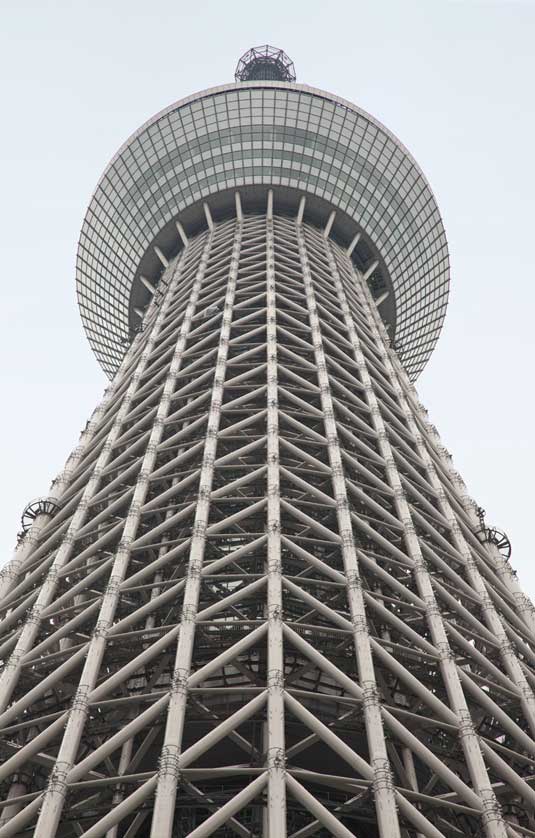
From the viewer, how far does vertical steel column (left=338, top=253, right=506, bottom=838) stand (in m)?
27.0

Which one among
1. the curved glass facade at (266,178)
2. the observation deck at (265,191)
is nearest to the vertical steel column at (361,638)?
the observation deck at (265,191)

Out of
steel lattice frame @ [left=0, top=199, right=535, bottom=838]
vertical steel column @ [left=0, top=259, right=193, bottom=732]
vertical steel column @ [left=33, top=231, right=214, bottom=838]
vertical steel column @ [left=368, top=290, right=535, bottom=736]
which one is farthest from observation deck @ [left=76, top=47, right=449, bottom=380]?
vertical steel column @ [left=0, top=259, right=193, bottom=732]

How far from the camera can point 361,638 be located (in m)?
32.0

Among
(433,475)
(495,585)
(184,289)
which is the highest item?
(184,289)

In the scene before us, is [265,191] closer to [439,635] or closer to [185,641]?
[439,635]

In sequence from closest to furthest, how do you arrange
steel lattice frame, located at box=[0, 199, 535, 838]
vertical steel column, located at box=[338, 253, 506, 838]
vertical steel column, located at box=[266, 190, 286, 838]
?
1. vertical steel column, located at box=[266, 190, 286, 838]
2. vertical steel column, located at box=[338, 253, 506, 838]
3. steel lattice frame, located at box=[0, 199, 535, 838]

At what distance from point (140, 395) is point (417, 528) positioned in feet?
67.8

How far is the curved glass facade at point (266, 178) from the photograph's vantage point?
277ft

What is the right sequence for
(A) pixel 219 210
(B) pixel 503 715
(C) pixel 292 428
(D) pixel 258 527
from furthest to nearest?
(A) pixel 219 210, (C) pixel 292 428, (D) pixel 258 527, (B) pixel 503 715

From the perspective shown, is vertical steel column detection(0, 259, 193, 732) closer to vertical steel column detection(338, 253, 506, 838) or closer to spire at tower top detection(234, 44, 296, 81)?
vertical steel column detection(338, 253, 506, 838)

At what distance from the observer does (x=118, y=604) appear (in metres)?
37.2

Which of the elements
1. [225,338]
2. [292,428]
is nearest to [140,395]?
[225,338]

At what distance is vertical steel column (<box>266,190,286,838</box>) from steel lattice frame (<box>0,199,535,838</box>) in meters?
0.10

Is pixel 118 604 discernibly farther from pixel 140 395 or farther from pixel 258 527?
pixel 140 395
